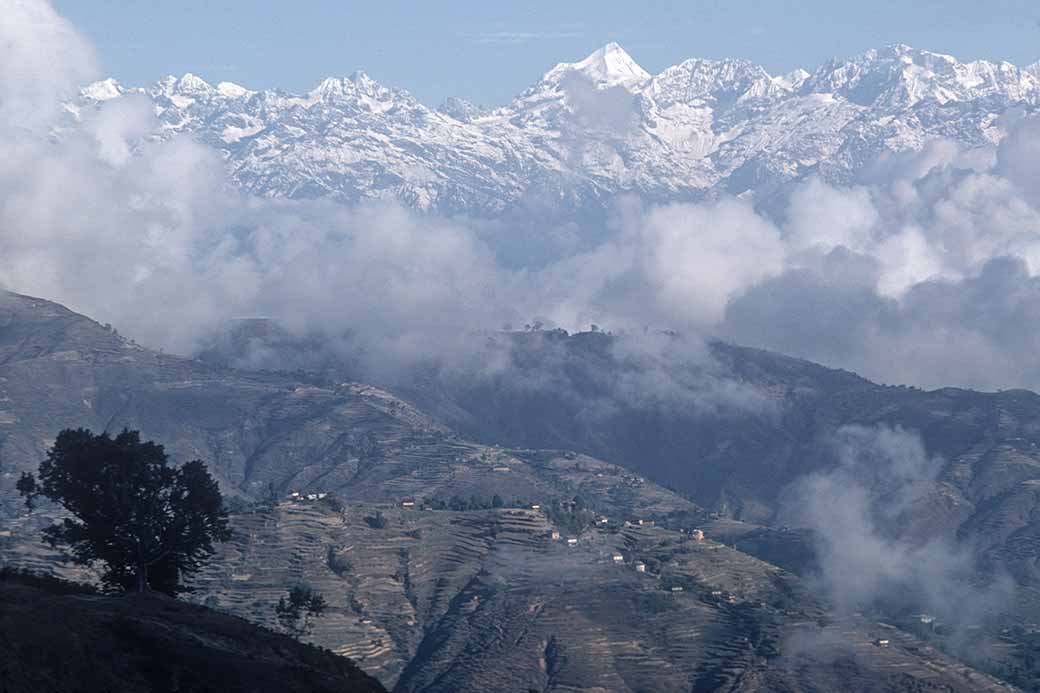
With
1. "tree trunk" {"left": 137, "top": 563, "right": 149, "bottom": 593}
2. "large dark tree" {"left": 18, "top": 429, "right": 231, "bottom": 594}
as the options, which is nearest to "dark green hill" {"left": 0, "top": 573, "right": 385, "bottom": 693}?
"tree trunk" {"left": 137, "top": 563, "right": 149, "bottom": 593}

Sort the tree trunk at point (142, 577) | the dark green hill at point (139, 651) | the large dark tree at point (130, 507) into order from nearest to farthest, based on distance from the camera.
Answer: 1. the dark green hill at point (139, 651)
2. the tree trunk at point (142, 577)
3. the large dark tree at point (130, 507)

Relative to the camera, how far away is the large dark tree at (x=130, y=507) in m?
133

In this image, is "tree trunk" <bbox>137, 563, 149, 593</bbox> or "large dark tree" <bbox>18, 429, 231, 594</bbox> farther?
"large dark tree" <bbox>18, 429, 231, 594</bbox>

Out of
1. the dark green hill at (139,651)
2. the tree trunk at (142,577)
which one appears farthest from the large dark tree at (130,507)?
the dark green hill at (139,651)

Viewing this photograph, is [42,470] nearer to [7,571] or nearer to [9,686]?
[7,571]

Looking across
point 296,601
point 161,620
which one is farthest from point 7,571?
point 296,601

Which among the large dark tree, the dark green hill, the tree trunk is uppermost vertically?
the large dark tree

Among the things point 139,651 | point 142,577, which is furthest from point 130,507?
point 139,651

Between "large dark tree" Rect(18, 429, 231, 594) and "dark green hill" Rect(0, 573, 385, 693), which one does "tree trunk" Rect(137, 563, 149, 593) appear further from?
"dark green hill" Rect(0, 573, 385, 693)

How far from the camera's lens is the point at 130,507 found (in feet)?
435

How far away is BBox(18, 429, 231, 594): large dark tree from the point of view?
Answer: 435 ft

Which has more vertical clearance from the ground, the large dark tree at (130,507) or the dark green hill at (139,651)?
the large dark tree at (130,507)

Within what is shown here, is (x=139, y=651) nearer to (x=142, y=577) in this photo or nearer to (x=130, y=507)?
(x=142, y=577)

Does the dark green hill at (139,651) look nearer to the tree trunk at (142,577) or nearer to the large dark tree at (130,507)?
the tree trunk at (142,577)
